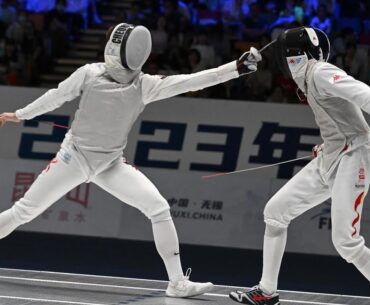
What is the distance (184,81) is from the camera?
5559mm

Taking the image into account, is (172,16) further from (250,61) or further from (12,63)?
(250,61)

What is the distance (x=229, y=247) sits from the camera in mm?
8539

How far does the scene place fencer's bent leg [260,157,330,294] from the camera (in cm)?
533

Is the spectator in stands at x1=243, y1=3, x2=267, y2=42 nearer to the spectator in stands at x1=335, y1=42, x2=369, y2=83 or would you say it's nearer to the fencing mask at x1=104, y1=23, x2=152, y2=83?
the spectator in stands at x1=335, y1=42, x2=369, y2=83

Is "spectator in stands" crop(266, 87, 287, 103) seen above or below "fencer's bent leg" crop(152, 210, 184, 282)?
above

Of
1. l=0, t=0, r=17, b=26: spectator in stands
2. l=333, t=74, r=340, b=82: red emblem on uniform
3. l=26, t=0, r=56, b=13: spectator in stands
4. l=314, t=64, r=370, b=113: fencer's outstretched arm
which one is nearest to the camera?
l=314, t=64, r=370, b=113: fencer's outstretched arm

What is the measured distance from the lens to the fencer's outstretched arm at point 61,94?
5719mm

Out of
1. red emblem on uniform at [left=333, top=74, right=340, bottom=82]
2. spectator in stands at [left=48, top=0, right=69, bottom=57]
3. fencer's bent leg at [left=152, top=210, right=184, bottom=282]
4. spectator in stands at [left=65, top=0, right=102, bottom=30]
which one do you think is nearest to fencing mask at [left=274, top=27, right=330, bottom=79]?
red emblem on uniform at [left=333, top=74, right=340, bottom=82]

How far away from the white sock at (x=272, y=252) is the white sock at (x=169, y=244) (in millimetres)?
578

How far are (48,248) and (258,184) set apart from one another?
1.93 m

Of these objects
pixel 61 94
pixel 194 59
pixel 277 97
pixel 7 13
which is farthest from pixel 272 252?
pixel 7 13

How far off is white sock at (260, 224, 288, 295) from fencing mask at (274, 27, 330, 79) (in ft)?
2.91

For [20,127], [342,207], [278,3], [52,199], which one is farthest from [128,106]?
[278,3]

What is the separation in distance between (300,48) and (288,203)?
864 millimetres
